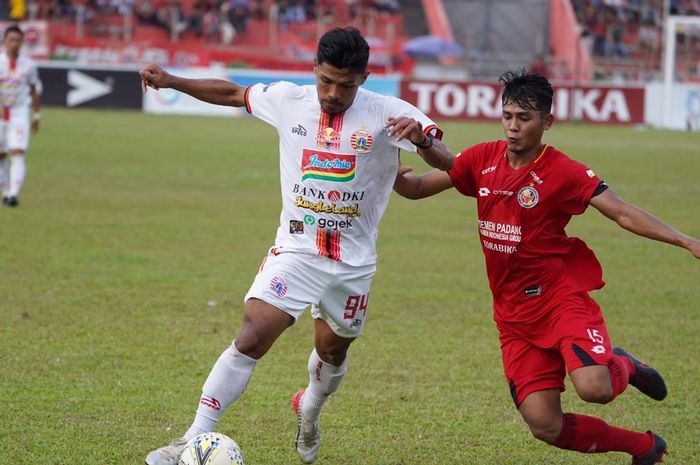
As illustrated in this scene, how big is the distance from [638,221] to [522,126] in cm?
75

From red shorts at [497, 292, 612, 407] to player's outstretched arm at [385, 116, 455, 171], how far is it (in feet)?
3.01

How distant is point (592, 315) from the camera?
17.6 ft

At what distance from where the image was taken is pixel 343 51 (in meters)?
5.25

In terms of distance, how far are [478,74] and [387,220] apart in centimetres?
2703

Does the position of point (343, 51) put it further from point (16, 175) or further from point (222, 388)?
point (16, 175)

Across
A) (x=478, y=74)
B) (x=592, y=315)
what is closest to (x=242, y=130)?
(x=478, y=74)

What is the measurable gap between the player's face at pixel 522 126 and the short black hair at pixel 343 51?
2.56 feet

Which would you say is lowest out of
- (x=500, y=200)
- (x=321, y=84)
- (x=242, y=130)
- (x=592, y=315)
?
(x=242, y=130)

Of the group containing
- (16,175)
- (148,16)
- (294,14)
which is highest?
(294,14)

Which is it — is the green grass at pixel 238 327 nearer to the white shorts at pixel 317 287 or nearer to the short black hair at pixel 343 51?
the white shorts at pixel 317 287

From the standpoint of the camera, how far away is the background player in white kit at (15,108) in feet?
49.5

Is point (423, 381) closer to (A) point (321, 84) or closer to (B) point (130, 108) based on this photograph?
(A) point (321, 84)

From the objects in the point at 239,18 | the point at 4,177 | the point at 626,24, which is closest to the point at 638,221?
the point at 4,177

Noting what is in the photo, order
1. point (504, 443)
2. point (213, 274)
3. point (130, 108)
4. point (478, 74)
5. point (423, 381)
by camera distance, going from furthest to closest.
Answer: point (478, 74)
point (130, 108)
point (213, 274)
point (423, 381)
point (504, 443)
